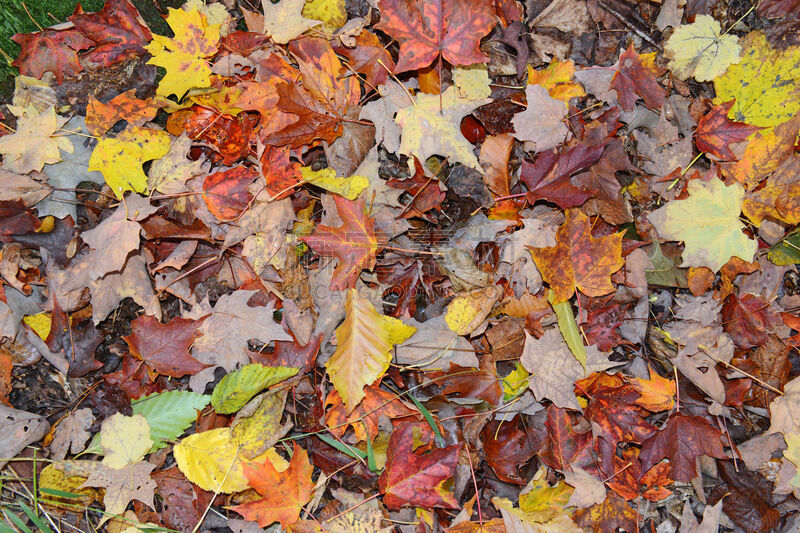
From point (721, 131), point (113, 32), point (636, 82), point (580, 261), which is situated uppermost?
point (113, 32)

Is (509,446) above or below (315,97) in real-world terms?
below

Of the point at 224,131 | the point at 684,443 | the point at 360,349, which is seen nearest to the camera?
the point at 360,349

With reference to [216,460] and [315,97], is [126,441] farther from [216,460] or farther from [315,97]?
[315,97]

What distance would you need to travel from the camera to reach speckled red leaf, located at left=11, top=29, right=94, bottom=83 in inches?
80.0

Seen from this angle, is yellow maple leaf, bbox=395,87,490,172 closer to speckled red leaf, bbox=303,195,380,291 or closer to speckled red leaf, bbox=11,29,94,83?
speckled red leaf, bbox=303,195,380,291

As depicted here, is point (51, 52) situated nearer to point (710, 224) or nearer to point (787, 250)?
point (710, 224)

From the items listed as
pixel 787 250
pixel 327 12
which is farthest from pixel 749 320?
pixel 327 12

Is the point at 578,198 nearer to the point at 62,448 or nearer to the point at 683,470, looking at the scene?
the point at 683,470

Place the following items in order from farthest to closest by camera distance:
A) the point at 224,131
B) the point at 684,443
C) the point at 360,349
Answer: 1. the point at 224,131
2. the point at 684,443
3. the point at 360,349

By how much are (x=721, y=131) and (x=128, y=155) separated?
2.52m

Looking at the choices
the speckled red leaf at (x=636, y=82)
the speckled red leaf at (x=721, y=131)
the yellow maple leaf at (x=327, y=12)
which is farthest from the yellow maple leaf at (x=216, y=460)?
the speckled red leaf at (x=721, y=131)

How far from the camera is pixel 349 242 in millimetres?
1958

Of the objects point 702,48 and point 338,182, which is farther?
point 702,48

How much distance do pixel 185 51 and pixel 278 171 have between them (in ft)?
2.13
